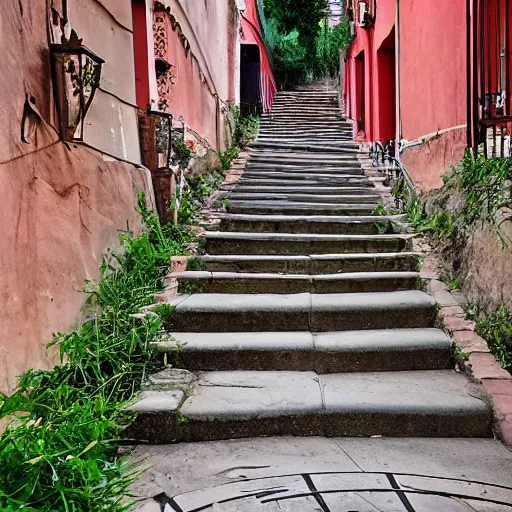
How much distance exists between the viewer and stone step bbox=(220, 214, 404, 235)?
4.72m

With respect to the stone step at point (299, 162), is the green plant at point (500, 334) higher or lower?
lower

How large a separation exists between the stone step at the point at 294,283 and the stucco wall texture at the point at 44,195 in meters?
0.72

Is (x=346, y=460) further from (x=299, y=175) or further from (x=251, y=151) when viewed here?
(x=251, y=151)

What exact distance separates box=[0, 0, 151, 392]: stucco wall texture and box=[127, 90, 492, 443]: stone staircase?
610mm

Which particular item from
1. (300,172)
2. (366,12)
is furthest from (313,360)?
(366,12)

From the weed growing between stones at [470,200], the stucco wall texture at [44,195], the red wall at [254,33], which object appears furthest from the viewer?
the red wall at [254,33]

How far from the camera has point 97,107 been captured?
10.6 feet

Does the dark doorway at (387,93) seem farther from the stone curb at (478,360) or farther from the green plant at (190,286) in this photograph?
the green plant at (190,286)

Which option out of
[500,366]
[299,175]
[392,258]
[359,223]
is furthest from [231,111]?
[500,366]

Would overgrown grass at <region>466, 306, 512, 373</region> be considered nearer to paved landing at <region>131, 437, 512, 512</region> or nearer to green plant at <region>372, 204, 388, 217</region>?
paved landing at <region>131, 437, 512, 512</region>

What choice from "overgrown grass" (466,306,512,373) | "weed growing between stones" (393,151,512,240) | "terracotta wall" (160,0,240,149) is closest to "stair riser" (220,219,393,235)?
"weed growing between stones" (393,151,512,240)

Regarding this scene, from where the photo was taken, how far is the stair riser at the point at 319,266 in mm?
3934

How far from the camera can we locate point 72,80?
2656 millimetres

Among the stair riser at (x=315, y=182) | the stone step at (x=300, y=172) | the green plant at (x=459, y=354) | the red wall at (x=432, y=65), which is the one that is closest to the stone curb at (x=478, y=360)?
the green plant at (x=459, y=354)
